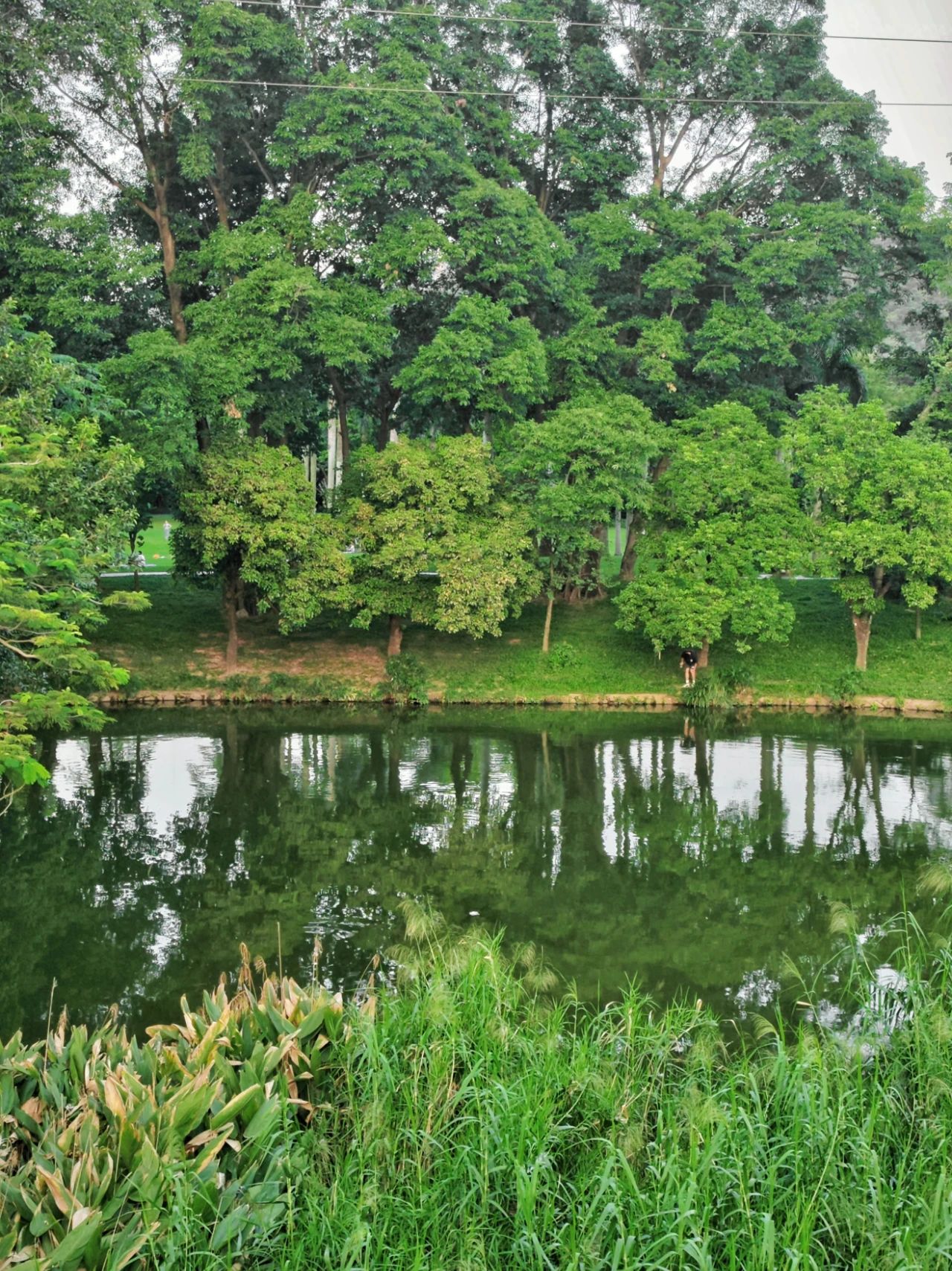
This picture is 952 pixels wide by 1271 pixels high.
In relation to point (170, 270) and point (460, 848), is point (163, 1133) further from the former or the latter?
point (170, 270)

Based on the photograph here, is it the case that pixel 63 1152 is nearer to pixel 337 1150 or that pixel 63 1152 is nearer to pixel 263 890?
pixel 337 1150

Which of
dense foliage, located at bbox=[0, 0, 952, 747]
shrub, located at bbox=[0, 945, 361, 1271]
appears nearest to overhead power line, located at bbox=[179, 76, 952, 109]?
dense foliage, located at bbox=[0, 0, 952, 747]

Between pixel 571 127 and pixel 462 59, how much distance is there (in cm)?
337

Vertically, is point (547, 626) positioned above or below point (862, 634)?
above

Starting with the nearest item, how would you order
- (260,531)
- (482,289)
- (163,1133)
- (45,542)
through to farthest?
(163,1133) → (45,542) → (260,531) → (482,289)

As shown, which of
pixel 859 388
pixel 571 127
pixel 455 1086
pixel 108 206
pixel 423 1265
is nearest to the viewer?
pixel 423 1265

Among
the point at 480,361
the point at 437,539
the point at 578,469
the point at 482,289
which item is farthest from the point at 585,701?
the point at 482,289

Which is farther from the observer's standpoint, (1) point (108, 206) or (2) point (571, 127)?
(2) point (571, 127)

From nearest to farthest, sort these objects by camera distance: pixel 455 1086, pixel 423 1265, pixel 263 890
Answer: pixel 423 1265 → pixel 455 1086 → pixel 263 890

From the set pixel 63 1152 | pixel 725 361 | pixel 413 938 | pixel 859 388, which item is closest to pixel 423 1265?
pixel 63 1152

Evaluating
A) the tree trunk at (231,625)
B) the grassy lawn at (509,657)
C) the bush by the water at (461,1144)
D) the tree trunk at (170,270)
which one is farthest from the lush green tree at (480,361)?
the bush by the water at (461,1144)

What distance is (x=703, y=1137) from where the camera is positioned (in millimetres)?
5461

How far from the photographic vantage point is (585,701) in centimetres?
2469

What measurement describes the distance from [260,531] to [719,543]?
9853mm
